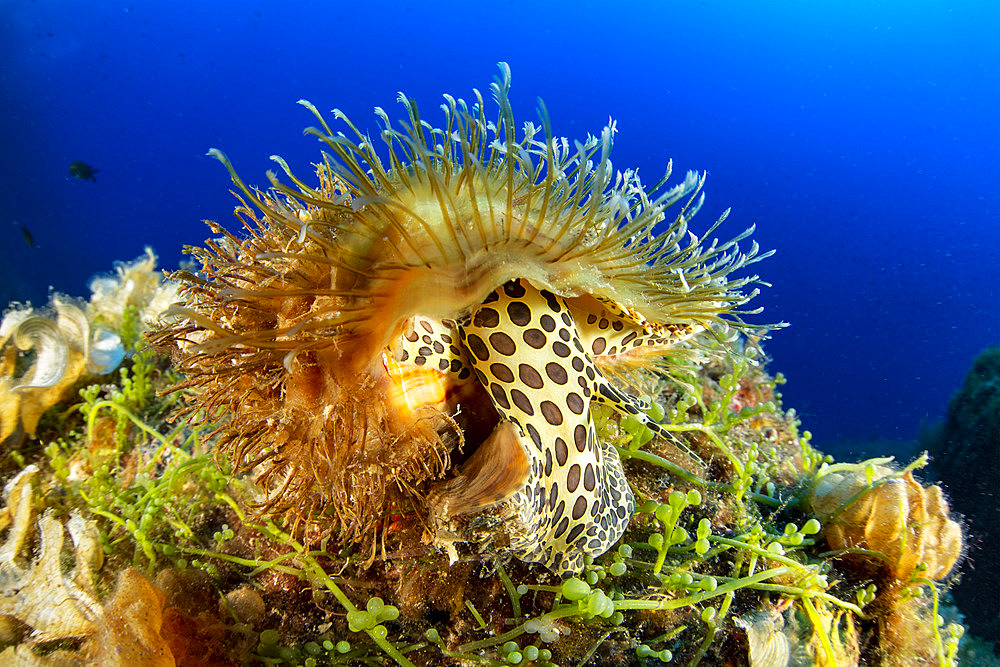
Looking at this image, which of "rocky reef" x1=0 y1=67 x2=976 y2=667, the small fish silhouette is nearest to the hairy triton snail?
"rocky reef" x1=0 y1=67 x2=976 y2=667

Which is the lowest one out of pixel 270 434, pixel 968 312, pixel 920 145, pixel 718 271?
pixel 270 434

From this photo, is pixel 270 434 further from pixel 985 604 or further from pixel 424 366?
pixel 985 604

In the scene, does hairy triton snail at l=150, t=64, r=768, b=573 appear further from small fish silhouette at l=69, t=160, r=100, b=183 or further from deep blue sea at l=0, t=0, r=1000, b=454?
deep blue sea at l=0, t=0, r=1000, b=454

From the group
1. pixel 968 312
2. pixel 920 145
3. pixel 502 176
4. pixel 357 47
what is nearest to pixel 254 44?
pixel 357 47

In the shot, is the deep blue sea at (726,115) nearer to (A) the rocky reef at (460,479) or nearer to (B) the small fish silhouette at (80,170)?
(B) the small fish silhouette at (80,170)

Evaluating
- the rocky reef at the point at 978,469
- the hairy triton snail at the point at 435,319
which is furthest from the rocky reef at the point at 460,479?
the rocky reef at the point at 978,469

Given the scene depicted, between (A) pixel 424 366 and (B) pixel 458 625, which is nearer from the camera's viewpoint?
(A) pixel 424 366

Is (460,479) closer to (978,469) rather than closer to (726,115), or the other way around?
(978,469)
